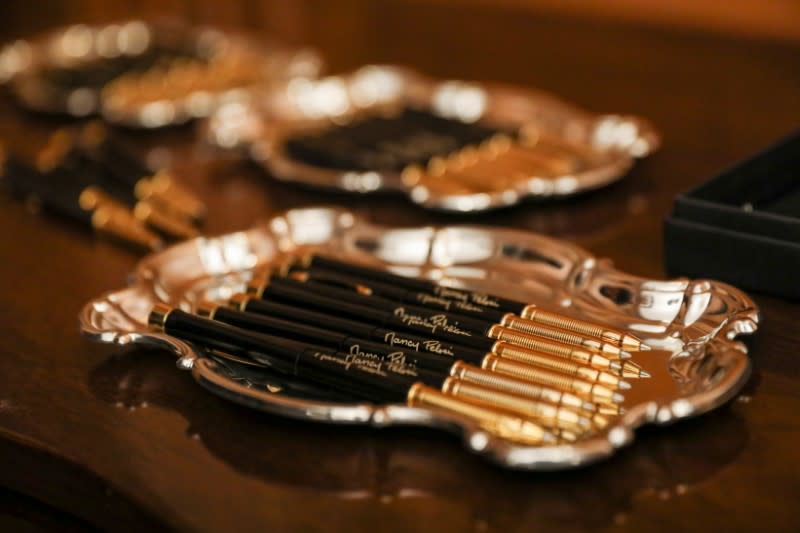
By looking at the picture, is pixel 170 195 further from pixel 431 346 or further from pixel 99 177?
pixel 431 346

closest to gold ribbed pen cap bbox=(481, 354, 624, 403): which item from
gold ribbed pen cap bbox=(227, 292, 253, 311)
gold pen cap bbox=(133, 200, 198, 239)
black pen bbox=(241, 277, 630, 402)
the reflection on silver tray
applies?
black pen bbox=(241, 277, 630, 402)

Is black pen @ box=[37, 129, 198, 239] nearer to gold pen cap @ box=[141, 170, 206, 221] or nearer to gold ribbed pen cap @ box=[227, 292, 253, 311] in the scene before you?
gold pen cap @ box=[141, 170, 206, 221]

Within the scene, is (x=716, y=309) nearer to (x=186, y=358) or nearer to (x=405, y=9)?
(x=186, y=358)

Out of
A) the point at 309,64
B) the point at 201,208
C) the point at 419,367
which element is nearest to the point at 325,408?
the point at 419,367

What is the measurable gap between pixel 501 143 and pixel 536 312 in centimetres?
37

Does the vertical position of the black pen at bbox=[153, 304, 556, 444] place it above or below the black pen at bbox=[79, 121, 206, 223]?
below

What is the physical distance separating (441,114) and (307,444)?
59 centimetres

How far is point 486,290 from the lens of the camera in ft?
2.12

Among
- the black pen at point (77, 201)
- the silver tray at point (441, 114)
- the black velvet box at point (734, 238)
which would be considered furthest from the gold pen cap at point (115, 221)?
the black velvet box at point (734, 238)

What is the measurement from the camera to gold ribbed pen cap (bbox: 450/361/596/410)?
0.48m

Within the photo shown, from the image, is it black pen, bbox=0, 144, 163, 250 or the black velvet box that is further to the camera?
black pen, bbox=0, 144, 163, 250

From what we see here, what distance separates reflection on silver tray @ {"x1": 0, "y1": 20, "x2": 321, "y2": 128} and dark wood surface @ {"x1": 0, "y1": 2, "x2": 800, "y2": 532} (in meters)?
0.24
